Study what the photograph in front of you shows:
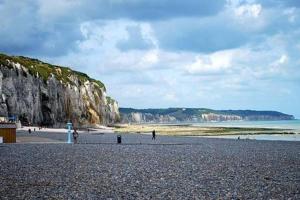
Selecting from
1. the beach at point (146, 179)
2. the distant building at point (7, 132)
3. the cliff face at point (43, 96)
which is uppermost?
the cliff face at point (43, 96)

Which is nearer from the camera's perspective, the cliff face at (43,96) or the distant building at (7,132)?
the distant building at (7,132)

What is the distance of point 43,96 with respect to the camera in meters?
120

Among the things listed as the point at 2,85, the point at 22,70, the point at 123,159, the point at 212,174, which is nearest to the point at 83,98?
the point at 22,70

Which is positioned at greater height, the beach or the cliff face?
the cliff face

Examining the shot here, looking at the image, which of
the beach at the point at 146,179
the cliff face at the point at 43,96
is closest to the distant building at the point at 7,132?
the beach at the point at 146,179

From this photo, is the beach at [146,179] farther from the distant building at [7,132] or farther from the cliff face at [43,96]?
the cliff face at [43,96]

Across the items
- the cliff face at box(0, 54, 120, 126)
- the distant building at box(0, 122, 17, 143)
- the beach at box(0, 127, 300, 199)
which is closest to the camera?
the beach at box(0, 127, 300, 199)

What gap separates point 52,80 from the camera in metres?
125

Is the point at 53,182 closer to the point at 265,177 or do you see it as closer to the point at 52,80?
the point at 265,177

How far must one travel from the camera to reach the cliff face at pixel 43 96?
101 m

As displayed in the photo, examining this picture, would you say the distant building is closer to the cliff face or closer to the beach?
the beach

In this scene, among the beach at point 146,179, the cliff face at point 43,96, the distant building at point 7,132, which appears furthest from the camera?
the cliff face at point 43,96

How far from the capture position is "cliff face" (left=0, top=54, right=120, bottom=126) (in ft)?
330

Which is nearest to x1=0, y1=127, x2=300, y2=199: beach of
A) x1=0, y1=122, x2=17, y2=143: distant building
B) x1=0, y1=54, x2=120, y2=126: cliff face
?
x1=0, y1=122, x2=17, y2=143: distant building
